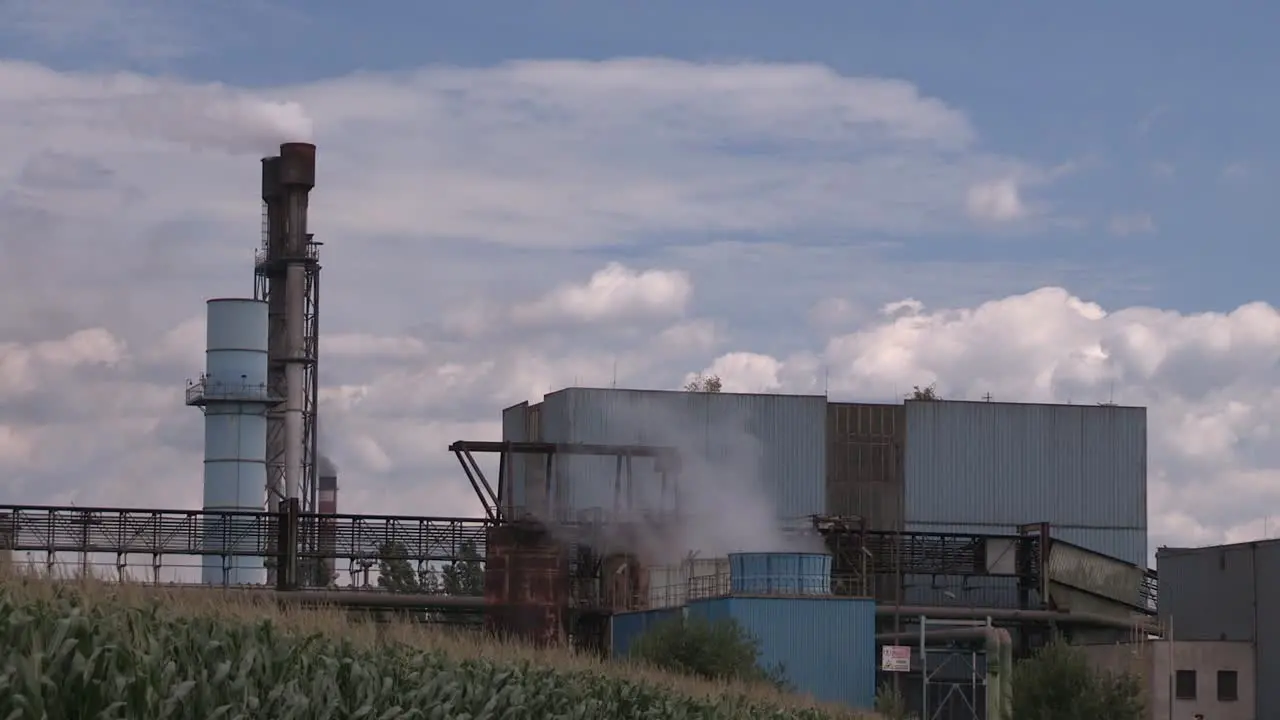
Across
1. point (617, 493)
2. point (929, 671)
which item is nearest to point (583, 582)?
point (617, 493)

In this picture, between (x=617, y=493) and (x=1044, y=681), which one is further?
(x=617, y=493)

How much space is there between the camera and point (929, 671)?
61.4m

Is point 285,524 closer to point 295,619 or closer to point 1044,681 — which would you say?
point 1044,681

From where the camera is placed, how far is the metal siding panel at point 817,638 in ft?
164

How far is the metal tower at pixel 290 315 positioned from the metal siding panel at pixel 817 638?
121ft

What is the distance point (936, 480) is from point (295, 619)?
164ft

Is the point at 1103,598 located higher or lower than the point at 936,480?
lower

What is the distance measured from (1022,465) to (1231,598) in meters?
13.6

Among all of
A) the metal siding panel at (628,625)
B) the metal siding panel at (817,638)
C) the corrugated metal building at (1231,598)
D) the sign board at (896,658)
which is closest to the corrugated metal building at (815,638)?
the metal siding panel at (817,638)

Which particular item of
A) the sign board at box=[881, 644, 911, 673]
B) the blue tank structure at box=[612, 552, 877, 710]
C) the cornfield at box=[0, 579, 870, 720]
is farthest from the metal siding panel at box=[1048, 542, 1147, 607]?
the cornfield at box=[0, 579, 870, 720]

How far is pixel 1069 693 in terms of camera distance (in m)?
44.3

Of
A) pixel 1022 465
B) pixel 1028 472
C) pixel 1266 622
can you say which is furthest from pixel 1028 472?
pixel 1266 622

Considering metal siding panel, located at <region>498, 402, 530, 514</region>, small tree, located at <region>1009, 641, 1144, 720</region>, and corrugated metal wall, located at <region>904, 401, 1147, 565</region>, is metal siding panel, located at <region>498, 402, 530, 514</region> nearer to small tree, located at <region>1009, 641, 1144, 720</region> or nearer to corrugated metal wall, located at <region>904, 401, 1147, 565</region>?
corrugated metal wall, located at <region>904, 401, 1147, 565</region>

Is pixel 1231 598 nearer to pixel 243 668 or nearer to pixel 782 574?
pixel 782 574
